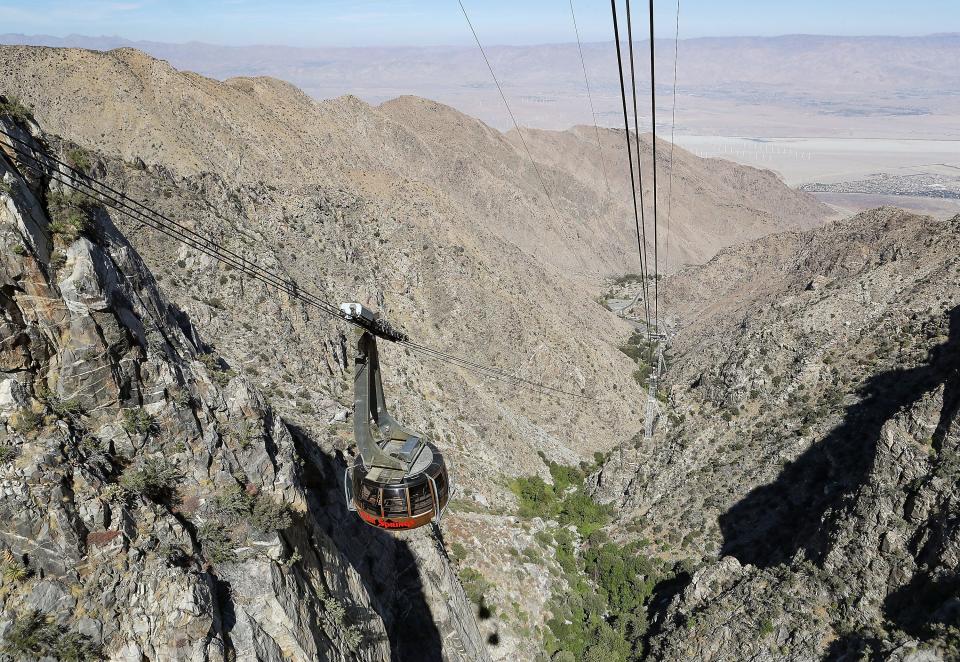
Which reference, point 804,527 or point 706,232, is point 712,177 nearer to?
point 706,232

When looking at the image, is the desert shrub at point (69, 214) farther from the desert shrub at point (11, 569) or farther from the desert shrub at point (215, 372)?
the desert shrub at point (11, 569)

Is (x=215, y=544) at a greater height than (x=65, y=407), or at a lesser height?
lesser

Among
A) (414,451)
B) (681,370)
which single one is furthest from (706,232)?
(414,451)

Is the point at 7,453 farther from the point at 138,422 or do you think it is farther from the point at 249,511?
the point at 249,511

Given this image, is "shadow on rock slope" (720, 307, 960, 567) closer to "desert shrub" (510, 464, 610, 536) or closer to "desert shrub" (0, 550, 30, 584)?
"desert shrub" (510, 464, 610, 536)

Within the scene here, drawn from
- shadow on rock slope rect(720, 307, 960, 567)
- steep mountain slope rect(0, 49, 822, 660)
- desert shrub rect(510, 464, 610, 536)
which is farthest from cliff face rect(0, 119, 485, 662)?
shadow on rock slope rect(720, 307, 960, 567)

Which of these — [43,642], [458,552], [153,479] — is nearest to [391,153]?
[458,552]
